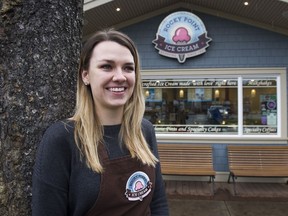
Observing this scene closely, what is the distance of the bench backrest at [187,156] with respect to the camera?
795 cm

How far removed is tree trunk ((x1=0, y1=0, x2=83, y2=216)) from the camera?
164 centimetres

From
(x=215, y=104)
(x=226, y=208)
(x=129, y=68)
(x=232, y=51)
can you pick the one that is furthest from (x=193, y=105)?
(x=129, y=68)

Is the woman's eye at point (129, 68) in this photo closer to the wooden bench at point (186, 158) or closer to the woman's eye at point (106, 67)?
the woman's eye at point (106, 67)

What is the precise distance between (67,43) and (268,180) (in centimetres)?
726

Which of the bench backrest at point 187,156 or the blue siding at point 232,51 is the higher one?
the blue siding at point 232,51

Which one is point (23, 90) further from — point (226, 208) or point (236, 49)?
point (236, 49)

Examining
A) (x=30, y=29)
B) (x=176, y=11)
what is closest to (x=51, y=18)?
(x=30, y=29)

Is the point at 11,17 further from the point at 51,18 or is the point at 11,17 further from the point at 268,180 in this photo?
the point at 268,180

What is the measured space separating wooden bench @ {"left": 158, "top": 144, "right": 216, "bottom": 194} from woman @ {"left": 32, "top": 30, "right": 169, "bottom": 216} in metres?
6.23

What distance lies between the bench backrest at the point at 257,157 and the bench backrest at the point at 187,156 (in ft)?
1.67

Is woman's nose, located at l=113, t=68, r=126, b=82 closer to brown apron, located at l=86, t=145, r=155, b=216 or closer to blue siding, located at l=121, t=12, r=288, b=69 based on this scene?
brown apron, located at l=86, t=145, r=155, b=216

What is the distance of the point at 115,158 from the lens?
5.15 ft

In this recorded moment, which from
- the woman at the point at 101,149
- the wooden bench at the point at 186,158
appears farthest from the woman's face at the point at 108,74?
the wooden bench at the point at 186,158

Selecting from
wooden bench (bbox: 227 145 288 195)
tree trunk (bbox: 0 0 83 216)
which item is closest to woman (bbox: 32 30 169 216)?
tree trunk (bbox: 0 0 83 216)
